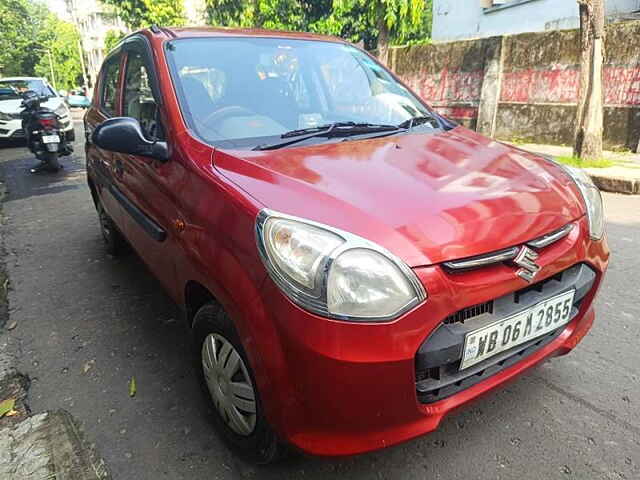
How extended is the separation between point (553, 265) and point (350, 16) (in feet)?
68.5

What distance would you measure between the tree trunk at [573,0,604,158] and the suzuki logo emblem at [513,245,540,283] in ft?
21.3

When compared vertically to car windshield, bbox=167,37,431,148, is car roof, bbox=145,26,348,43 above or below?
above

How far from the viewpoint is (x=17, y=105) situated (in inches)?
416

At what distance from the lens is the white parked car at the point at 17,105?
9.23 metres

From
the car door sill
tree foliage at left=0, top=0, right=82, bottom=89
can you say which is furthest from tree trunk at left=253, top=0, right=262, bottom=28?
tree foliage at left=0, top=0, right=82, bottom=89

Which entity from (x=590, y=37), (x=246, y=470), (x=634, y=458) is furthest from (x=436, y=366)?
(x=590, y=37)

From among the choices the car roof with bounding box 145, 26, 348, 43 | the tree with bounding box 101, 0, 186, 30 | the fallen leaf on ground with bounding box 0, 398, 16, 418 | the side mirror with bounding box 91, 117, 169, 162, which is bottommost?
the fallen leaf on ground with bounding box 0, 398, 16, 418

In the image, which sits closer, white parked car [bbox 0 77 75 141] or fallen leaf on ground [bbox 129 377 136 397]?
fallen leaf on ground [bbox 129 377 136 397]

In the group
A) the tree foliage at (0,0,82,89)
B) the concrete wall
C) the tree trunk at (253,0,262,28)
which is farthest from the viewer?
the tree foliage at (0,0,82,89)

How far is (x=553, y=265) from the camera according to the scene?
5.15 ft

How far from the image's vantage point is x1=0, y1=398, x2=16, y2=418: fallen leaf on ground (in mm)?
2145

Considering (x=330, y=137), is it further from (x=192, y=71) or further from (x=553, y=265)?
(x=553, y=265)

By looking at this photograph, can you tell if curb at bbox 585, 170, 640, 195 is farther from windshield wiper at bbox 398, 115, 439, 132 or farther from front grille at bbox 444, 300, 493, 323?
front grille at bbox 444, 300, 493, 323

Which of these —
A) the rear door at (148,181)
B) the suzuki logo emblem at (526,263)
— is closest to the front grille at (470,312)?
the suzuki logo emblem at (526,263)
